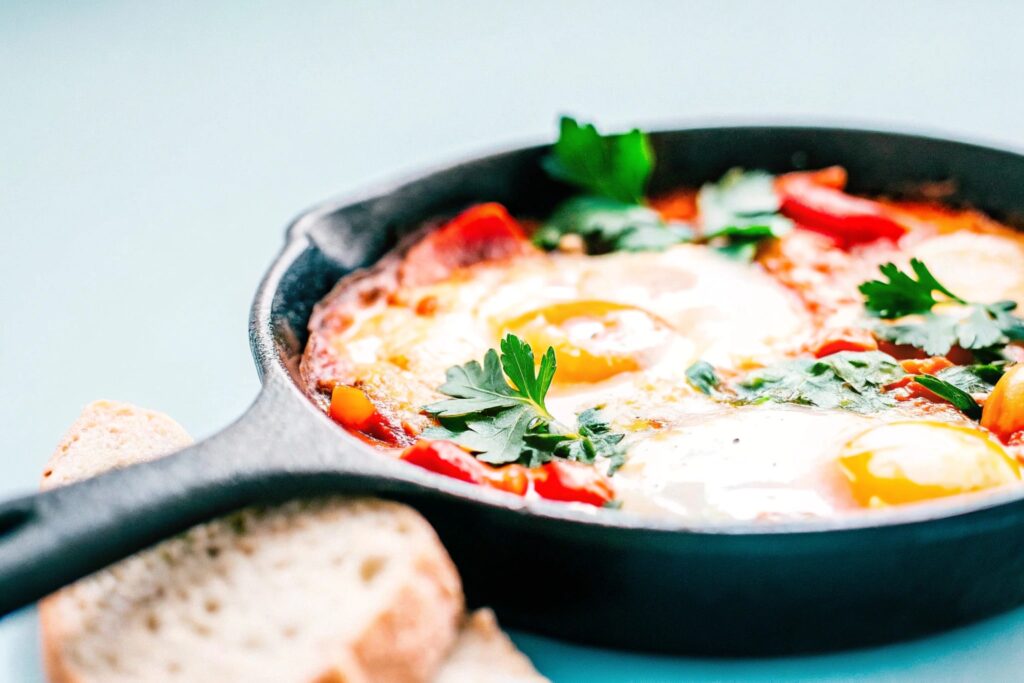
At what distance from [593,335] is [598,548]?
1102mm

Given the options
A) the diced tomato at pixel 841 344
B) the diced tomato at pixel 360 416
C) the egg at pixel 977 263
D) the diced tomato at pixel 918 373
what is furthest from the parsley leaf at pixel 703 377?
the egg at pixel 977 263

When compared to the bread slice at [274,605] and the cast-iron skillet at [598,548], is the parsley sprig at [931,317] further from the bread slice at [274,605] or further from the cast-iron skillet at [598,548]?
the bread slice at [274,605]

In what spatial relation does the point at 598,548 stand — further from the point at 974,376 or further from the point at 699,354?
the point at 974,376

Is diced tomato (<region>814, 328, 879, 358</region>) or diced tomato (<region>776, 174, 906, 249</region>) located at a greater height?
diced tomato (<region>776, 174, 906, 249</region>)

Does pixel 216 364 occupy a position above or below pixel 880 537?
below

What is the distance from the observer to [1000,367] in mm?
3041

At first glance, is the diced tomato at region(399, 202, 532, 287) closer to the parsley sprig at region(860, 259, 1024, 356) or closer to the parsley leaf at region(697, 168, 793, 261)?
the parsley leaf at region(697, 168, 793, 261)

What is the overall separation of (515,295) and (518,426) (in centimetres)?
87

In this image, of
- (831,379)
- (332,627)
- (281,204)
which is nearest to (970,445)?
(831,379)

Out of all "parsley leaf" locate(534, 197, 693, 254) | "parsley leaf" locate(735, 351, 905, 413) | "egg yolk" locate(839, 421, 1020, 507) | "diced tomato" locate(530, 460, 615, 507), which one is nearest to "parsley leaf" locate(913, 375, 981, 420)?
"parsley leaf" locate(735, 351, 905, 413)

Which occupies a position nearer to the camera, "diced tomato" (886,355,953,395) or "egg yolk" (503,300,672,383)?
"diced tomato" (886,355,953,395)

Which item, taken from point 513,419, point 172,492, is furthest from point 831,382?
point 172,492

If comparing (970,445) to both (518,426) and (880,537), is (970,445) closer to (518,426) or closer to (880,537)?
(880,537)

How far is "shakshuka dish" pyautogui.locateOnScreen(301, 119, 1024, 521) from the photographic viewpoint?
8.15 ft
